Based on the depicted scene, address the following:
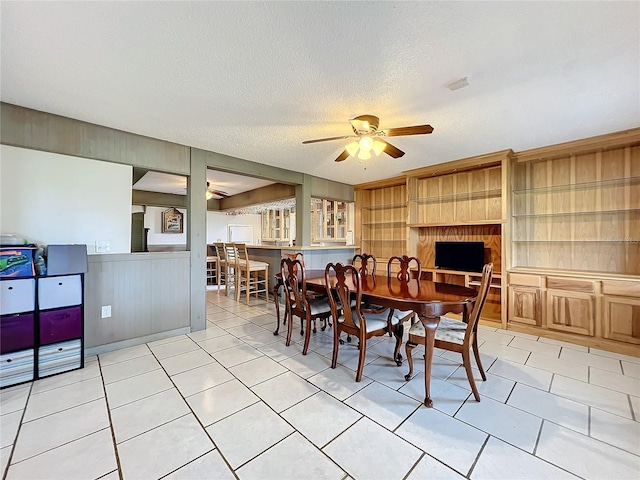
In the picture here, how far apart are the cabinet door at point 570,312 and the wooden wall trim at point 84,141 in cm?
487

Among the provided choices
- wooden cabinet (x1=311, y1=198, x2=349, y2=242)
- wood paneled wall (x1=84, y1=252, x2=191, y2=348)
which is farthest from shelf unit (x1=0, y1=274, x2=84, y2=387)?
wooden cabinet (x1=311, y1=198, x2=349, y2=242)

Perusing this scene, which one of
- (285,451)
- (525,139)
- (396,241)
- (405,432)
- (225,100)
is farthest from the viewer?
(396,241)

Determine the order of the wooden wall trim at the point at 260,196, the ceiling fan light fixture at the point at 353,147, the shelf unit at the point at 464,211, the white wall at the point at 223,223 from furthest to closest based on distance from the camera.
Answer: the white wall at the point at 223,223, the wooden wall trim at the point at 260,196, the shelf unit at the point at 464,211, the ceiling fan light fixture at the point at 353,147

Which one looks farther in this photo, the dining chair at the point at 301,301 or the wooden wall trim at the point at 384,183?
the wooden wall trim at the point at 384,183

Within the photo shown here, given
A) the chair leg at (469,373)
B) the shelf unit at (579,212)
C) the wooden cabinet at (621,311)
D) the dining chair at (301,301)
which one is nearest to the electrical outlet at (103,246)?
the dining chair at (301,301)

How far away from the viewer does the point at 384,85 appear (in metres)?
2.12

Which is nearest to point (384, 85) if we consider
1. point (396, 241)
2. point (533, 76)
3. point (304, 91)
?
point (304, 91)

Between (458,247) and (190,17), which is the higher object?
(190,17)

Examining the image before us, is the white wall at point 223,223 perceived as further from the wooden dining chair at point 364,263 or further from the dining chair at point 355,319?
the dining chair at point 355,319

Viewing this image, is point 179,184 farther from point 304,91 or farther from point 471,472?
point 471,472

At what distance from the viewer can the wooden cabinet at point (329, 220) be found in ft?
20.8

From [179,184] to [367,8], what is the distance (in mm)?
5495

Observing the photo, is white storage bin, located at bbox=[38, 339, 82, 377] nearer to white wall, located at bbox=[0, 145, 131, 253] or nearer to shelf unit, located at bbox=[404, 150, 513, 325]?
white wall, located at bbox=[0, 145, 131, 253]

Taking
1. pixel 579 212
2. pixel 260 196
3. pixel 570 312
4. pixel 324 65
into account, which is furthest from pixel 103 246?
pixel 579 212
